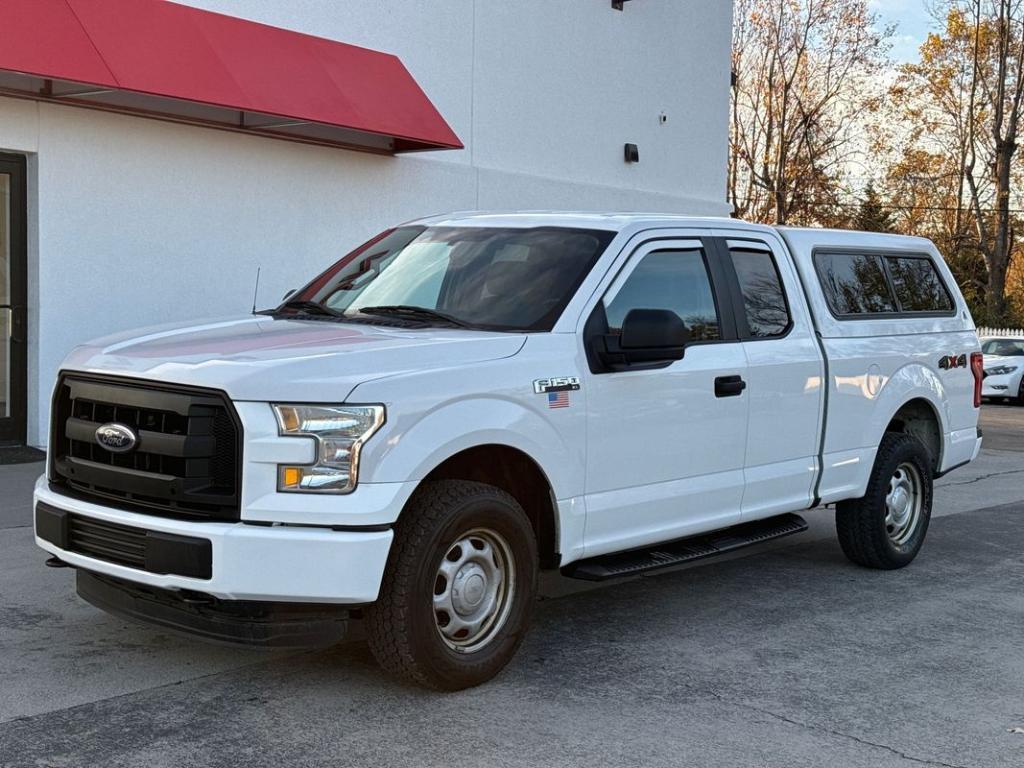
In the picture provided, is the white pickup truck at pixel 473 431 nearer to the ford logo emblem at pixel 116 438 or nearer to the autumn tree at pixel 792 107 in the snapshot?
the ford logo emblem at pixel 116 438

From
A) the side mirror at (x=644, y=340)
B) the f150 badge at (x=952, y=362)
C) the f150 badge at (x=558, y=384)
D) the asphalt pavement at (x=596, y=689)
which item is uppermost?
the side mirror at (x=644, y=340)

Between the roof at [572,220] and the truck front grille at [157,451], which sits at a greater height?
the roof at [572,220]

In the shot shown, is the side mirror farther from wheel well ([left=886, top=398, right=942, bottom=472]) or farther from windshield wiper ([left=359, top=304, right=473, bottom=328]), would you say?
wheel well ([left=886, top=398, right=942, bottom=472])

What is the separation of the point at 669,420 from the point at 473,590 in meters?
1.40

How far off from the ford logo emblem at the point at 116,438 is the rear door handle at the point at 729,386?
9.33 ft

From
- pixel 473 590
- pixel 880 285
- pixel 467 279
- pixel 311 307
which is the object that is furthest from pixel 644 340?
pixel 880 285

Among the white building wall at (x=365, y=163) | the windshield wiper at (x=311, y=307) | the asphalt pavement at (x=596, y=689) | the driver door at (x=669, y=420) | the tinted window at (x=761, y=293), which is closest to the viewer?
the asphalt pavement at (x=596, y=689)

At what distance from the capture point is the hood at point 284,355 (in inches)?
181

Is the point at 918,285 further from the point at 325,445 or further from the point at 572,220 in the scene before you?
the point at 325,445

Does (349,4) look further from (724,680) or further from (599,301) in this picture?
(724,680)

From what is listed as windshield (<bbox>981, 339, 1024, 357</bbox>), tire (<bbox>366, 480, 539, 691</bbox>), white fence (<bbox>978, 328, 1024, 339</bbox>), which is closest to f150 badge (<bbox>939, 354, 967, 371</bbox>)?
tire (<bbox>366, 480, 539, 691</bbox>)

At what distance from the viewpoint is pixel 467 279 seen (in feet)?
19.9

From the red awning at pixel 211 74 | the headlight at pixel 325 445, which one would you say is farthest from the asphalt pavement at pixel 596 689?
the red awning at pixel 211 74

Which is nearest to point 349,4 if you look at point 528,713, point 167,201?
point 167,201
